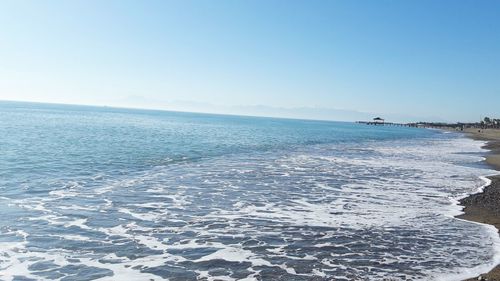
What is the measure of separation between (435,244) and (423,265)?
2445 mm

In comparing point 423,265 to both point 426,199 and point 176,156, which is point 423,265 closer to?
point 426,199

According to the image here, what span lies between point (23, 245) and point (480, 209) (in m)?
18.1

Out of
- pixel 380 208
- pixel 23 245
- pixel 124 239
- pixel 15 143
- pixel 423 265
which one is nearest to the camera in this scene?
pixel 423 265

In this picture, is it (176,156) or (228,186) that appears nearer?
(228,186)

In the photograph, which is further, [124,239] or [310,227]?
[310,227]

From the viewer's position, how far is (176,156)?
41938mm

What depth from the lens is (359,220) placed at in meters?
17.4

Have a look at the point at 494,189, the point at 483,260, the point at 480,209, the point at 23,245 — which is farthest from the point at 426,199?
the point at 23,245

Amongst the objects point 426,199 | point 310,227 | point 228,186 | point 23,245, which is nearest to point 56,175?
point 228,186

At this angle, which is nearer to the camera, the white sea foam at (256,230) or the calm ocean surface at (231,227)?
the calm ocean surface at (231,227)

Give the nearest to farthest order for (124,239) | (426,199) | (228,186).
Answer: (124,239) < (426,199) < (228,186)

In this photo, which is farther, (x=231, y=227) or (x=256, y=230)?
(x=231, y=227)

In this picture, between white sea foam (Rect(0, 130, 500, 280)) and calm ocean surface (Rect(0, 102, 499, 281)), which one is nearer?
calm ocean surface (Rect(0, 102, 499, 281))

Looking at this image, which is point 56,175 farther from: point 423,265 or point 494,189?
point 494,189
